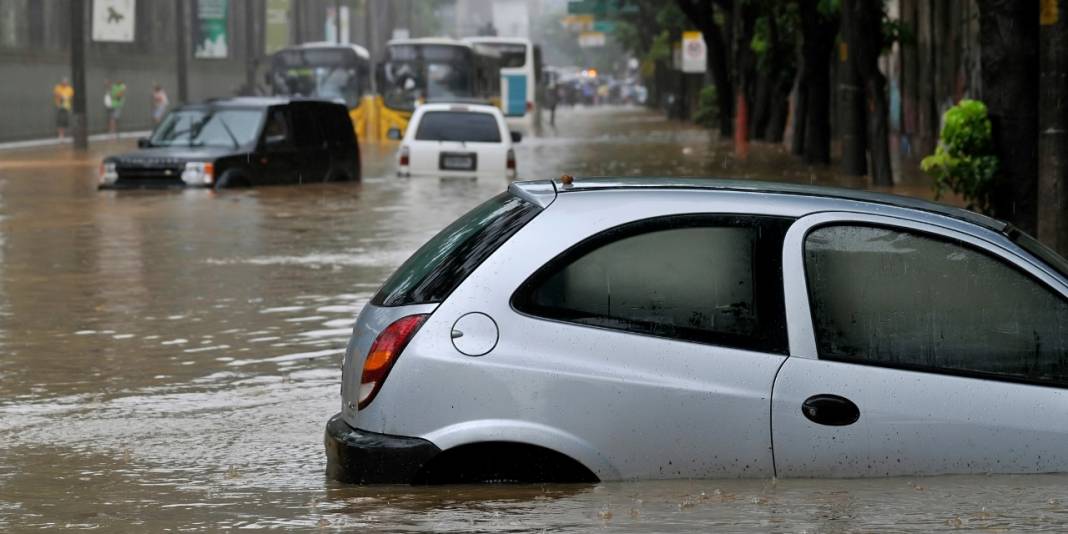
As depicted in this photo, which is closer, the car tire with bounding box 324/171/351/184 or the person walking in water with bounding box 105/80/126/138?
the car tire with bounding box 324/171/351/184

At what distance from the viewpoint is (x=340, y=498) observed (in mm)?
6477

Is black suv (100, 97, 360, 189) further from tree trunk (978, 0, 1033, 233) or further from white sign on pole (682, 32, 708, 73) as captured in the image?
white sign on pole (682, 32, 708, 73)

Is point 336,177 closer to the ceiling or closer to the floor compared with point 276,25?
closer to the floor

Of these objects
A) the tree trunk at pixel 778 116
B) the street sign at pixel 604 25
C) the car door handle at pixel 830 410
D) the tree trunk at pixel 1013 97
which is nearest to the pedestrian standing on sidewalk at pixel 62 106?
the tree trunk at pixel 778 116

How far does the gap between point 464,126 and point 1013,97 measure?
1723cm

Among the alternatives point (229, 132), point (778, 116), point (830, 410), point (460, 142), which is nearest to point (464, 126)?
point (460, 142)

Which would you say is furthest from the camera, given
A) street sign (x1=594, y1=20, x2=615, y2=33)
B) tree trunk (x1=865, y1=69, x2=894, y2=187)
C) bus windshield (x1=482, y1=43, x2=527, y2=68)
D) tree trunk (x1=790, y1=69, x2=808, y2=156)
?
street sign (x1=594, y1=20, x2=615, y2=33)

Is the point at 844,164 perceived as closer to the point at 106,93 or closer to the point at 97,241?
the point at 97,241

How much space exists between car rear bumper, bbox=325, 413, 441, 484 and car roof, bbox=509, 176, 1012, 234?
0.89 metres

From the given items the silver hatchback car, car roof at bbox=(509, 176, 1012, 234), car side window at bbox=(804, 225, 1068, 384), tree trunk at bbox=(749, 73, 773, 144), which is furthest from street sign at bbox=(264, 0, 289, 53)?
car side window at bbox=(804, 225, 1068, 384)

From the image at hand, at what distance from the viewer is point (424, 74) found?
178 feet

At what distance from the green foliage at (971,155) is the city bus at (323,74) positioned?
39736 millimetres

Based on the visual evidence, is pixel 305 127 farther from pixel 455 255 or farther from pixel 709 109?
pixel 709 109

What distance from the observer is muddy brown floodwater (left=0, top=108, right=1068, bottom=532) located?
237 inches
